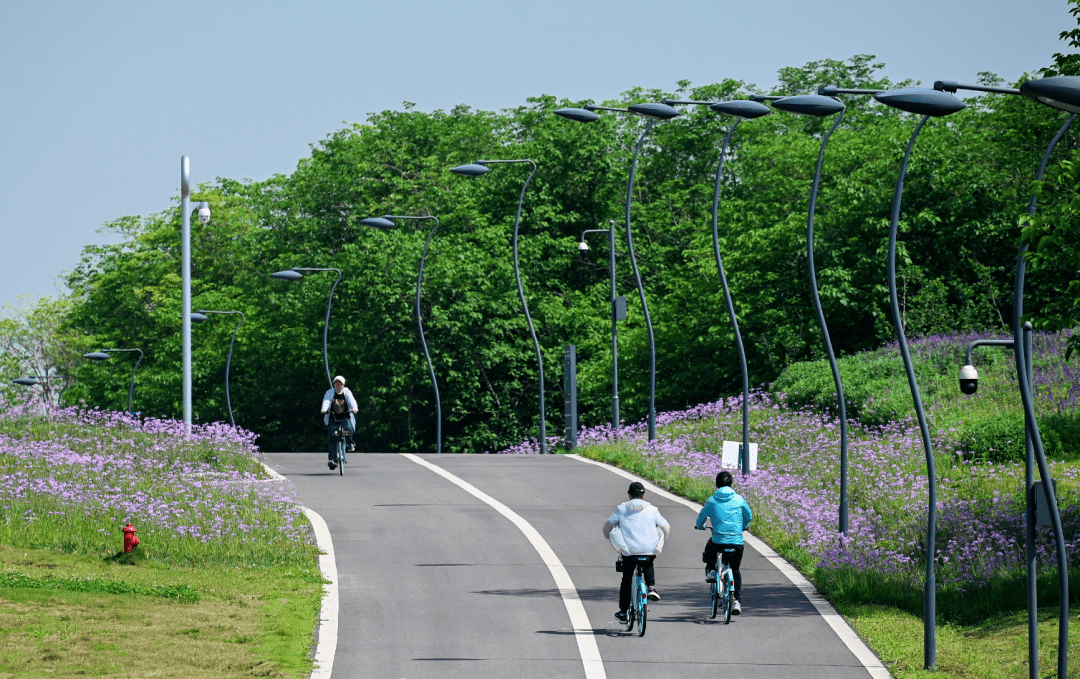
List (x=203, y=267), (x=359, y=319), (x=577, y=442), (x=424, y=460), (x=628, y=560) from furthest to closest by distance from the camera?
(x=203, y=267), (x=359, y=319), (x=577, y=442), (x=424, y=460), (x=628, y=560)

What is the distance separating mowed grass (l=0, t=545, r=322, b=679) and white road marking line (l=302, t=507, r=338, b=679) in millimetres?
122

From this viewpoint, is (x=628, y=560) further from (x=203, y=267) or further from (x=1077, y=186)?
(x=203, y=267)

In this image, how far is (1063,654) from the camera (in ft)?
40.8

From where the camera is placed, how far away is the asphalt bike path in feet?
44.7

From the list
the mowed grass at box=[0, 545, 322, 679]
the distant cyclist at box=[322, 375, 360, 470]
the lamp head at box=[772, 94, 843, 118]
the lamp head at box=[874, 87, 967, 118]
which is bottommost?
the mowed grass at box=[0, 545, 322, 679]

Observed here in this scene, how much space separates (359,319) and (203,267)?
19722mm

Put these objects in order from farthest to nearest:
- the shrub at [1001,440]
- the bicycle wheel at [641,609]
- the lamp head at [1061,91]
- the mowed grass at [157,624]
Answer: the shrub at [1001,440] < the bicycle wheel at [641,609] < the mowed grass at [157,624] < the lamp head at [1061,91]

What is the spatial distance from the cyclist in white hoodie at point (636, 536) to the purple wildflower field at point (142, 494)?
5681 mm

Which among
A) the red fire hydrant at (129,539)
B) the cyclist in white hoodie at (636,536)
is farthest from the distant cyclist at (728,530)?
the red fire hydrant at (129,539)

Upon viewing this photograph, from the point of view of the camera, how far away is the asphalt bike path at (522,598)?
13.6 m

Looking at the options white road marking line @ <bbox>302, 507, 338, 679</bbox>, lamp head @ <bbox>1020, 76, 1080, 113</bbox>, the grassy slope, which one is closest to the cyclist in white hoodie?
the grassy slope

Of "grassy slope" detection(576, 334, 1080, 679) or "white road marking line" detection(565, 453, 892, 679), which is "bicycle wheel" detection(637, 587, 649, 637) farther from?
"grassy slope" detection(576, 334, 1080, 679)

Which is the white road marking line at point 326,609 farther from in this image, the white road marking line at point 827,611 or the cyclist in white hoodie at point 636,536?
the white road marking line at point 827,611

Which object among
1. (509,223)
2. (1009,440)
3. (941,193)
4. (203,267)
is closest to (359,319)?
(509,223)
